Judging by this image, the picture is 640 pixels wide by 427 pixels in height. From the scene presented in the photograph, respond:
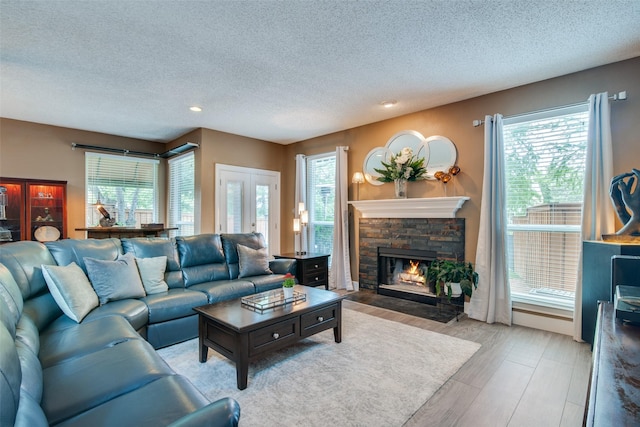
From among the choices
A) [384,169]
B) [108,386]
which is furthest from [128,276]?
[384,169]

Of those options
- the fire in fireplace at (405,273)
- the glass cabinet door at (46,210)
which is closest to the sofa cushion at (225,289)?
the fire in fireplace at (405,273)

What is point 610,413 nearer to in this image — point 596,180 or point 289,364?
point 289,364

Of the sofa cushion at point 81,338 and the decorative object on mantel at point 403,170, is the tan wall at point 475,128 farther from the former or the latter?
the sofa cushion at point 81,338

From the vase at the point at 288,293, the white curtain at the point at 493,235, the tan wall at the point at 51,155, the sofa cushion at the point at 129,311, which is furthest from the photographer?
the tan wall at the point at 51,155

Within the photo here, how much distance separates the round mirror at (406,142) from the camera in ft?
14.4

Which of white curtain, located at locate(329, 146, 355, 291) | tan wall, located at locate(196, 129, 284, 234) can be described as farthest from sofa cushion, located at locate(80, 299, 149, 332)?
white curtain, located at locate(329, 146, 355, 291)

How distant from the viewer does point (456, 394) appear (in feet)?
7.07

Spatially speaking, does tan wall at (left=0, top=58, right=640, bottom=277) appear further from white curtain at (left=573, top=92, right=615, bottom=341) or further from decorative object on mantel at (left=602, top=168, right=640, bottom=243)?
decorative object on mantel at (left=602, top=168, right=640, bottom=243)

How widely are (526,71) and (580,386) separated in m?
2.88

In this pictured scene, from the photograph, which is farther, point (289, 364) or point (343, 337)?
point (343, 337)

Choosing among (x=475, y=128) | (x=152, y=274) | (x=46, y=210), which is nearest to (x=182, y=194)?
(x=46, y=210)

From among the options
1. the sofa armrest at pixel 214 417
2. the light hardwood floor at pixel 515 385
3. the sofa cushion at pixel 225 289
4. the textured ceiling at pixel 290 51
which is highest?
the textured ceiling at pixel 290 51

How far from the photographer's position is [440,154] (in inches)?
165

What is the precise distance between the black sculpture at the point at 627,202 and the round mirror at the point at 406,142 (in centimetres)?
209
